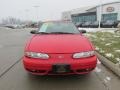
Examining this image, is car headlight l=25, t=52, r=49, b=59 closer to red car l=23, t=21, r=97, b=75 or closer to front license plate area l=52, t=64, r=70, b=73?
red car l=23, t=21, r=97, b=75

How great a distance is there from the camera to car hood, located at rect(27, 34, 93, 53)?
564cm

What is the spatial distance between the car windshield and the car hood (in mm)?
729

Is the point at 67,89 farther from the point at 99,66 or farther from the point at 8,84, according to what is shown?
the point at 99,66

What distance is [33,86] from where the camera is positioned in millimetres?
5500

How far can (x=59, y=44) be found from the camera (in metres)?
5.88

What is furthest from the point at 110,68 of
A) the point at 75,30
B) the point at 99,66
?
the point at 75,30

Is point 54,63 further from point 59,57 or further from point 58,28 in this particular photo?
point 58,28

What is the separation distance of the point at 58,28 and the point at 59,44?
1.59 m

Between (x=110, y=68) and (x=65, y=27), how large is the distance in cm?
177

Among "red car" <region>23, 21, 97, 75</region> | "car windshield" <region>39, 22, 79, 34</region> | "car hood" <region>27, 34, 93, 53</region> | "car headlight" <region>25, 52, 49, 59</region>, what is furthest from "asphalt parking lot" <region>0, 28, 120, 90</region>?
"car windshield" <region>39, 22, 79, 34</region>

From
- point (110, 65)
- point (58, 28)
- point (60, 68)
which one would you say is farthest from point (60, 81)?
point (58, 28)

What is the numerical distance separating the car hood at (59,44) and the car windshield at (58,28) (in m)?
0.73

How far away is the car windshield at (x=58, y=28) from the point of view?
7.20 metres

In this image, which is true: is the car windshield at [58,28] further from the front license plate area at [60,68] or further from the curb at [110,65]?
the front license plate area at [60,68]
